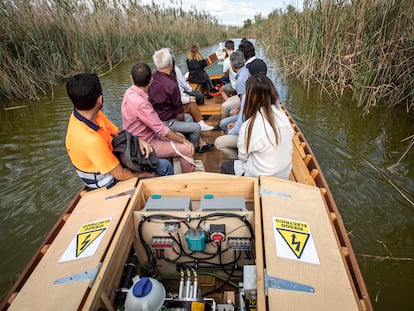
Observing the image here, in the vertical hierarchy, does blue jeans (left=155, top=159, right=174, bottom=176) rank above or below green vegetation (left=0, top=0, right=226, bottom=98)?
below

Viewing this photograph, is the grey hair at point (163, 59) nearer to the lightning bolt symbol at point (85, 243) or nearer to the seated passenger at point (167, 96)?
the seated passenger at point (167, 96)

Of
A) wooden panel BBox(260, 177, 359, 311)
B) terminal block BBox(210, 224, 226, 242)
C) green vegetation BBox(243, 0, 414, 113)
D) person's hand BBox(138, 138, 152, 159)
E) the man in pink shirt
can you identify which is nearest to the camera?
wooden panel BBox(260, 177, 359, 311)

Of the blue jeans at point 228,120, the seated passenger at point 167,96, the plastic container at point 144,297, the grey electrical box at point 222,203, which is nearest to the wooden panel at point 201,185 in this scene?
the grey electrical box at point 222,203

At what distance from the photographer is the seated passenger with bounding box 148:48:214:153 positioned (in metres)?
3.09

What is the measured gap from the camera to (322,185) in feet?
8.09

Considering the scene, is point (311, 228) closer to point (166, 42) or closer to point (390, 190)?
point (390, 190)

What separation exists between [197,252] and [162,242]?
0.27m

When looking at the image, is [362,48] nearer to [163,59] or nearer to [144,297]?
[163,59]

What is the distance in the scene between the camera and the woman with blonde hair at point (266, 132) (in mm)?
2076

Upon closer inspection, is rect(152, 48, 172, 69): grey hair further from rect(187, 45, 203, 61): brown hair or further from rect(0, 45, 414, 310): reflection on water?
rect(187, 45, 203, 61): brown hair

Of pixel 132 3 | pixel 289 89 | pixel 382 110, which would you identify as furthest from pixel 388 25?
pixel 132 3

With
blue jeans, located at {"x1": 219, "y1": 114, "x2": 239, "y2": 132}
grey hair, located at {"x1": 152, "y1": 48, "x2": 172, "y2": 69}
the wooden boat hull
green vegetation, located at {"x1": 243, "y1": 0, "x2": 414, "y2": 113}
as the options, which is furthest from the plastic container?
green vegetation, located at {"x1": 243, "y1": 0, "x2": 414, "y2": 113}

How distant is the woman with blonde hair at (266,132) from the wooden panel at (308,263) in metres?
0.26

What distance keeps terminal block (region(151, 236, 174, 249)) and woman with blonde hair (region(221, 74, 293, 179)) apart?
89 centimetres
